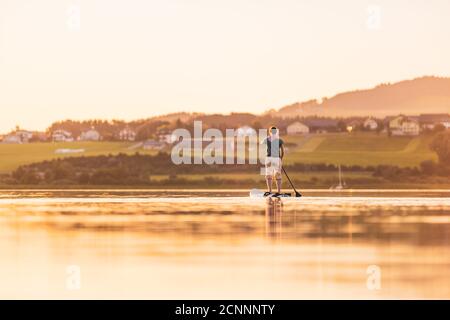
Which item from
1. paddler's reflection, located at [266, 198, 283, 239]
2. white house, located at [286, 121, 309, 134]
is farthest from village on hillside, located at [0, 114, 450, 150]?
paddler's reflection, located at [266, 198, 283, 239]

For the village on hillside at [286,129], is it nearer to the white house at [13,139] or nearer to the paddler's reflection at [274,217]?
the white house at [13,139]

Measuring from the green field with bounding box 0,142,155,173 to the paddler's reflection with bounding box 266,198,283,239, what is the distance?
36.7 m

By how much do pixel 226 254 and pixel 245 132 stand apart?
56030 millimetres

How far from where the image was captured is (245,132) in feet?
225

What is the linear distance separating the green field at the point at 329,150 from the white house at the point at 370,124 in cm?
132

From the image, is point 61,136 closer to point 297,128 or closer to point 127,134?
point 127,134

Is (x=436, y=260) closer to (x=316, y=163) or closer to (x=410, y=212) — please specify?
(x=410, y=212)

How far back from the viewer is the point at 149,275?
1083 cm

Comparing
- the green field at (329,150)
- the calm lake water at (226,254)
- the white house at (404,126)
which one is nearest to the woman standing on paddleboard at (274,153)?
the calm lake water at (226,254)

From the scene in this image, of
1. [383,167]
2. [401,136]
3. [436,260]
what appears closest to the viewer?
[436,260]

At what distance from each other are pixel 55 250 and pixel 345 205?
1194 centimetres
